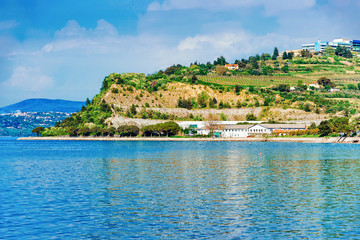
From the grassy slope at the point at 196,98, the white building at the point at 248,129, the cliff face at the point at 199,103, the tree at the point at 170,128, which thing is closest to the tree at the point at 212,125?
the white building at the point at 248,129

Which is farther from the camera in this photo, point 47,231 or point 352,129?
point 352,129

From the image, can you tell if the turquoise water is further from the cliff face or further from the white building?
the cliff face

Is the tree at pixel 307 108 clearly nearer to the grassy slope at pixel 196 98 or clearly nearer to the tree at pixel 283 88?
the grassy slope at pixel 196 98

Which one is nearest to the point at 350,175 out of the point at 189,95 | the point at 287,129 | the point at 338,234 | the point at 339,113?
the point at 338,234

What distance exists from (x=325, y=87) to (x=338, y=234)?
17827 cm

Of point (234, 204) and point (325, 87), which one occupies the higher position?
point (325, 87)

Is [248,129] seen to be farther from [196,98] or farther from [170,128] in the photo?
[196,98]

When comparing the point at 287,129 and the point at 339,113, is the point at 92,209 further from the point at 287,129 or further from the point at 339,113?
the point at 339,113

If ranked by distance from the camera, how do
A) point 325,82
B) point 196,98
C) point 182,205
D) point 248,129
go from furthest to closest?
point 325,82, point 196,98, point 248,129, point 182,205

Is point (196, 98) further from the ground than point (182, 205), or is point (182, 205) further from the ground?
point (196, 98)

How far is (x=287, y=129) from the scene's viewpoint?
464 ft

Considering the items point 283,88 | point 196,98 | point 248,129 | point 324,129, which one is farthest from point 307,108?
point 196,98

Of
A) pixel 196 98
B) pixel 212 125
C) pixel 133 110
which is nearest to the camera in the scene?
pixel 212 125

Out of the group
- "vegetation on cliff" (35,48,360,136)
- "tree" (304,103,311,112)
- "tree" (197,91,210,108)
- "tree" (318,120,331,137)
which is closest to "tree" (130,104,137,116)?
"vegetation on cliff" (35,48,360,136)
